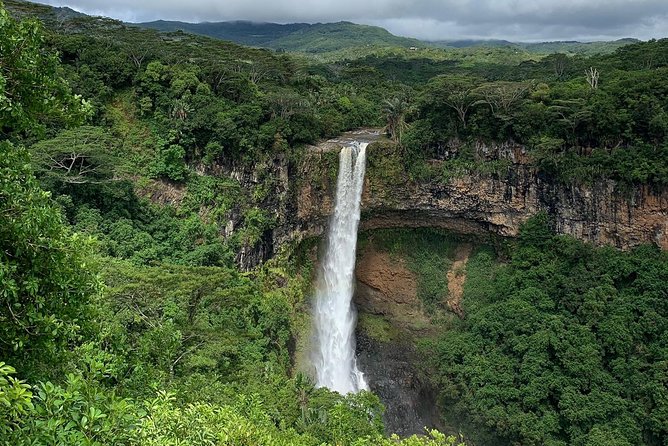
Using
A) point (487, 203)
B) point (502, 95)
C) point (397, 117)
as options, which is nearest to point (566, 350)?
point (487, 203)

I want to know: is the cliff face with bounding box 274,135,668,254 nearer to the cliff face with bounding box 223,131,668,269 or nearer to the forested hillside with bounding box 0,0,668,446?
the cliff face with bounding box 223,131,668,269

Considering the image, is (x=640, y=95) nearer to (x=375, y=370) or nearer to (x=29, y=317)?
(x=375, y=370)

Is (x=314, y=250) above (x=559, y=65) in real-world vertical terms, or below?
below

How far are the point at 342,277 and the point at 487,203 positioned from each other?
839 cm

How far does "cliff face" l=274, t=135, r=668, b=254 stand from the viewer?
20.4 metres

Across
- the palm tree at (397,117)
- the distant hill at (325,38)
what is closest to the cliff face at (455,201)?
the palm tree at (397,117)

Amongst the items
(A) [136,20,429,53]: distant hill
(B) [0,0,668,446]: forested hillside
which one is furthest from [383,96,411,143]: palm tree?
(A) [136,20,429,53]: distant hill

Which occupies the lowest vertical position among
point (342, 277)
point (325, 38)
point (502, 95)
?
point (342, 277)

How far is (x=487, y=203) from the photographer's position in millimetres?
23828

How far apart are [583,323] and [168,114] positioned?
21073mm

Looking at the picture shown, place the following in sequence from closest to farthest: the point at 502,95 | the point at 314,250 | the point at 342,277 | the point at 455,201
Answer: the point at 502,95 < the point at 455,201 < the point at 342,277 < the point at 314,250

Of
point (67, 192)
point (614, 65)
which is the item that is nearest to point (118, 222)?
point (67, 192)

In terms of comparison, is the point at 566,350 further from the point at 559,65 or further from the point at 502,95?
the point at 559,65

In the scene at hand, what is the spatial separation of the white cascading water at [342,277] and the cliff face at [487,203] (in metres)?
0.58
